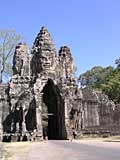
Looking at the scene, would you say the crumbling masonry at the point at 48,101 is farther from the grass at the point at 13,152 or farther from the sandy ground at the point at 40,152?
the sandy ground at the point at 40,152

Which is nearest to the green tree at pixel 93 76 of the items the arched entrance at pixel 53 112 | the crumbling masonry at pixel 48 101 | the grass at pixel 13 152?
the arched entrance at pixel 53 112

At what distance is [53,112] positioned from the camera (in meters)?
53.8

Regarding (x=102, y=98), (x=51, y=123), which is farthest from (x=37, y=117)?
(x=102, y=98)

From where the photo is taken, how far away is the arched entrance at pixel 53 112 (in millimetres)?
50375

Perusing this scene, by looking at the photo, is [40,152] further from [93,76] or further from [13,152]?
[93,76]

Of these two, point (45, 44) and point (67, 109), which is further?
point (45, 44)

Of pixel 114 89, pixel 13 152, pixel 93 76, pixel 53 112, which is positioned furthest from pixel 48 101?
pixel 93 76

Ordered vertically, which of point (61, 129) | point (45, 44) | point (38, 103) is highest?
point (45, 44)

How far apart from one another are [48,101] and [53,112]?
2.33m

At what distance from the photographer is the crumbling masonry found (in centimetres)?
4734

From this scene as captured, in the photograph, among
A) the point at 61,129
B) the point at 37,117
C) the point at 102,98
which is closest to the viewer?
the point at 37,117

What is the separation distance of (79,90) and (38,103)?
700 cm

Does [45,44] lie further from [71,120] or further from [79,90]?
[71,120]

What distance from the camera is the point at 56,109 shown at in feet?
173
